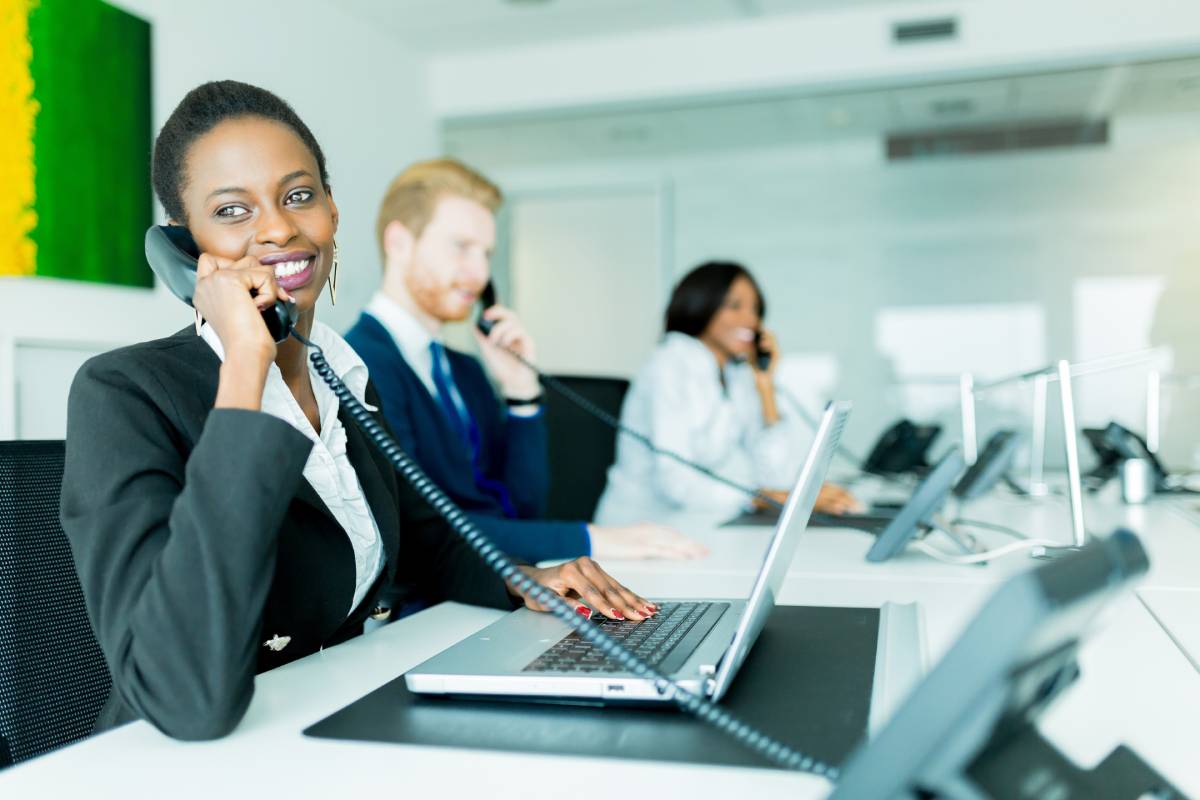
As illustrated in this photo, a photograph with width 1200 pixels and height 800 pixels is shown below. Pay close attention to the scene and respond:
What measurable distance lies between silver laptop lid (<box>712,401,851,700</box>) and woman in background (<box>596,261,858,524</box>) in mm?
1432

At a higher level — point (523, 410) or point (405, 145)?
point (405, 145)

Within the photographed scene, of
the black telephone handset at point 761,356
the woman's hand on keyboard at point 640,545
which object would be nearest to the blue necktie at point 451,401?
the woman's hand on keyboard at point 640,545

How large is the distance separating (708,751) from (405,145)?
4415 millimetres

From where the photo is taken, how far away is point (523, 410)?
2211 mm

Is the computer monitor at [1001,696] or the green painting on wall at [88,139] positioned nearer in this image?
the computer monitor at [1001,696]

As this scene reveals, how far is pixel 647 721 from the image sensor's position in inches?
31.9

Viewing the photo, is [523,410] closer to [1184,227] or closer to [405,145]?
[405,145]


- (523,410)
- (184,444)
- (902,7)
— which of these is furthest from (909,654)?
(902,7)

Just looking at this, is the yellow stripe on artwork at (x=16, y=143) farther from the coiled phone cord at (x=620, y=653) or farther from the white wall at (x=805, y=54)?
the white wall at (x=805, y=54)

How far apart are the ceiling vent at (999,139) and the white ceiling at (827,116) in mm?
59

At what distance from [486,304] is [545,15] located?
251 centimetres

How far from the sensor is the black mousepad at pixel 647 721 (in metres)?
0.75

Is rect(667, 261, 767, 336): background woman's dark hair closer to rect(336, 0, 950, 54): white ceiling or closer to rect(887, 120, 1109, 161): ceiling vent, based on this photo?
rect(336, 0, 950, 54): white ceiling

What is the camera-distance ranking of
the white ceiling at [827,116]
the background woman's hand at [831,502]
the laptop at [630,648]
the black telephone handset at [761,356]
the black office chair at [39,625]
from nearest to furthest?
the laptop at [630,648]
the black office chair at [39,625]
the background woman's hand at [831,502]
the black telephone handset at [761,356]
the white ceiling at [827,116]
